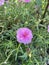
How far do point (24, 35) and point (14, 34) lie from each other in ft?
0.18

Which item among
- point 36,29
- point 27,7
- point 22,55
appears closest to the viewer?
point 22,55

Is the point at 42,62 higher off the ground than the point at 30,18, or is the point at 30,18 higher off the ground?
the point at 30,18

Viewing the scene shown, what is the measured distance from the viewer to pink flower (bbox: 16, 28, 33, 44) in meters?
1.40

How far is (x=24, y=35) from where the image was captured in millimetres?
1442

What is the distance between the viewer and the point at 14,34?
144 centimetres

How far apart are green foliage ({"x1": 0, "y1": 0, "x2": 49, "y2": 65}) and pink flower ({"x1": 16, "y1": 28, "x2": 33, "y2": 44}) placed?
37mm

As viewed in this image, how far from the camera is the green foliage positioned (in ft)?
4.59

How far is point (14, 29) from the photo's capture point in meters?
1.48

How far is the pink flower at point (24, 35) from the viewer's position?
1.40 meters

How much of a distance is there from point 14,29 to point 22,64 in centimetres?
21

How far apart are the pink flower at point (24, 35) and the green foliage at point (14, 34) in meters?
0.04

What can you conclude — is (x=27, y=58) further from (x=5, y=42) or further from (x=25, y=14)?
(x=25, y=14)

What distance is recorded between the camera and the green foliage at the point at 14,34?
140cm

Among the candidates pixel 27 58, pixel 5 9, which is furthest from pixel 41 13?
pixel 27 58
